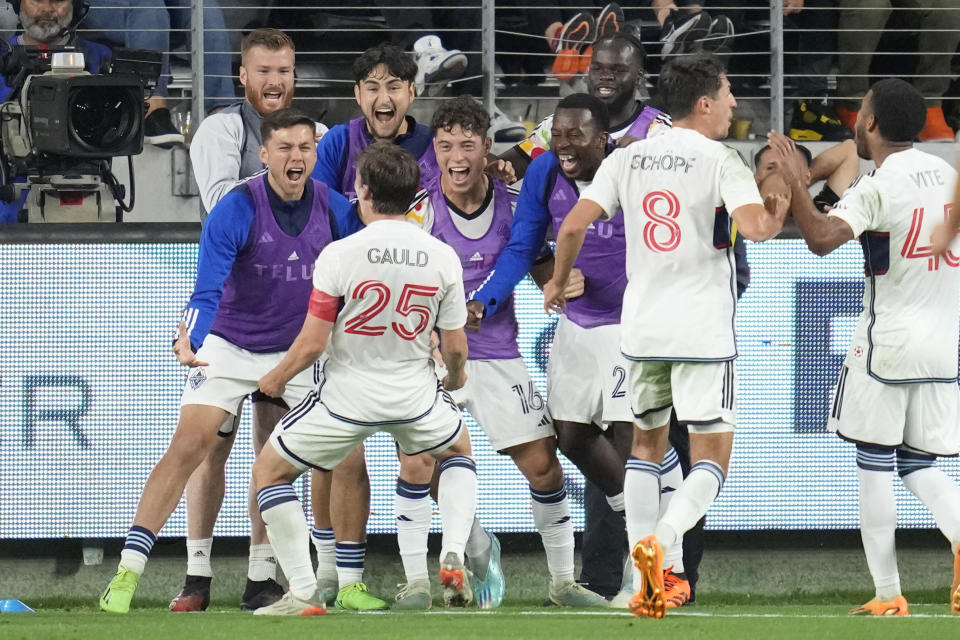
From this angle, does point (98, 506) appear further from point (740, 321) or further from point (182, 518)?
point (740, 321)

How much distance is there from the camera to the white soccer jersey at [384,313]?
6477mm

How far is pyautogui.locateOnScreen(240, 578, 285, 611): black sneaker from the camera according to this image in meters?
7.79

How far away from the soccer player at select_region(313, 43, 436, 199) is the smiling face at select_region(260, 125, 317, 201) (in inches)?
22.4

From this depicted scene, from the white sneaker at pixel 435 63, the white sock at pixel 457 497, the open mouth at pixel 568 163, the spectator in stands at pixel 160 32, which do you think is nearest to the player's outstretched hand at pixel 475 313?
the white sock at pixel 457 497

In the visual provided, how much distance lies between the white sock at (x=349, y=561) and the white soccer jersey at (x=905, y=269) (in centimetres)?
255

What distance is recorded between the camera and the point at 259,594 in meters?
7.82

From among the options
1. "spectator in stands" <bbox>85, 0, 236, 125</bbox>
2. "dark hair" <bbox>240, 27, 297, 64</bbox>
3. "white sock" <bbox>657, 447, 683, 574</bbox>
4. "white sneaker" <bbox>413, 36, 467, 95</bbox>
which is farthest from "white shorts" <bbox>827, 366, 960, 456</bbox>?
"spectator in stands" <bbox>85, 0, 236, 125</bbox>

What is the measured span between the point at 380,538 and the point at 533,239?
6.37ft

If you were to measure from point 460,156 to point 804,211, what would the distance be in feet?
6.19

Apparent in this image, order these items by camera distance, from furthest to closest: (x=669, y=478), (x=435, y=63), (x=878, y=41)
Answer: (x=878, y=41) → (x=435, y=63) → (x=669, y=478)

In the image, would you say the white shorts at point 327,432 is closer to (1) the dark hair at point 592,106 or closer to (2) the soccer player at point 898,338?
(1) the dark hair at point 592,106

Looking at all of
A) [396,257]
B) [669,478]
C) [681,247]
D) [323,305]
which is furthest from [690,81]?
[669,478]

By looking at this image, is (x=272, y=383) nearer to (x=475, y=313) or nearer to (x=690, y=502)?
(x=475, y=313)

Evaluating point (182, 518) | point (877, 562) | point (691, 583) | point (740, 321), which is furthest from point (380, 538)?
point (877, 562)
